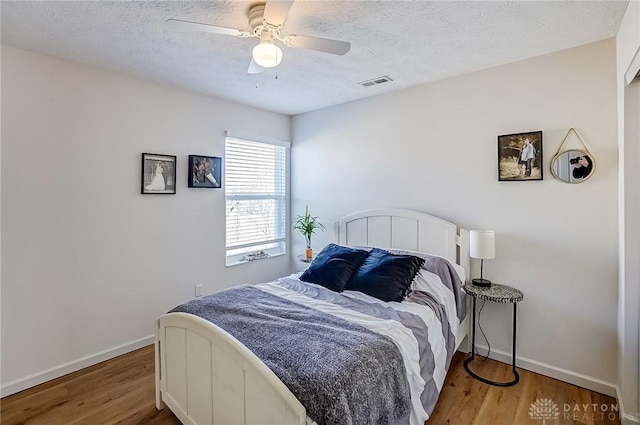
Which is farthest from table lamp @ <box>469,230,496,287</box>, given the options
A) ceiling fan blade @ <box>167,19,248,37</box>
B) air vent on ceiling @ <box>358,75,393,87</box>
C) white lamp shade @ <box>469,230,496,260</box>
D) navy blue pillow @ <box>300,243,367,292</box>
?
ceiling fan blade @ <box>167,19,248,37</box>

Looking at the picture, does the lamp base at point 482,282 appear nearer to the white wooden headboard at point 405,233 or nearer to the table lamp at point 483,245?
the white wooden headboard at point 405,233

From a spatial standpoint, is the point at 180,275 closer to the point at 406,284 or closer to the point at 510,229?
the point at 406,284

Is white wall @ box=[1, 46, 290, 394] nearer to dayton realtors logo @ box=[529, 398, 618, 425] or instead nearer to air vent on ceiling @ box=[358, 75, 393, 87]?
air vent on ceiling @ box=[358, 75, 393, 87]

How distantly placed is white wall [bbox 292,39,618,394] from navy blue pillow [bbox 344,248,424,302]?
30.8 inches

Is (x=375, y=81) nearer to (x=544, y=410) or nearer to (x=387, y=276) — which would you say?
(x=387, y=276)

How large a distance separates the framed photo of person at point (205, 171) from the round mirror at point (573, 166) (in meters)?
3.18

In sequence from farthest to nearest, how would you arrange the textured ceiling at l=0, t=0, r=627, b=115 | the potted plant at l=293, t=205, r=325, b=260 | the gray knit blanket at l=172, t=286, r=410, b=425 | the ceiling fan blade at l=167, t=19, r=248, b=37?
the potted plant at l=293, t=205, r=325, b=260, the textured ceiling at l=0, t=0, r=627, b=115, the ceiling fan blade at l=167, t=19, r=248, b=37, the gray knit blanket at l=172, t=286, r=410, b=425

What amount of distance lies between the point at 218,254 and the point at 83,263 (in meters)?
1.27

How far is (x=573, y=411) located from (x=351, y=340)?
1.72 meters

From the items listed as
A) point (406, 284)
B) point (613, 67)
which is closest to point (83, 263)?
point (406, 284)

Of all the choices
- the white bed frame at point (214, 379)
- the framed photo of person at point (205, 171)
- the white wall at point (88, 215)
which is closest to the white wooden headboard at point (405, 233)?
the white bed frame at point (214, 379)

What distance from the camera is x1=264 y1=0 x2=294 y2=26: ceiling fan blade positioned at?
4.94ft

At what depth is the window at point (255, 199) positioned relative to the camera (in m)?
3.78

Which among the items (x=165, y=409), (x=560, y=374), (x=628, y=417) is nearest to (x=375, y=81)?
(x=560, y=374)
